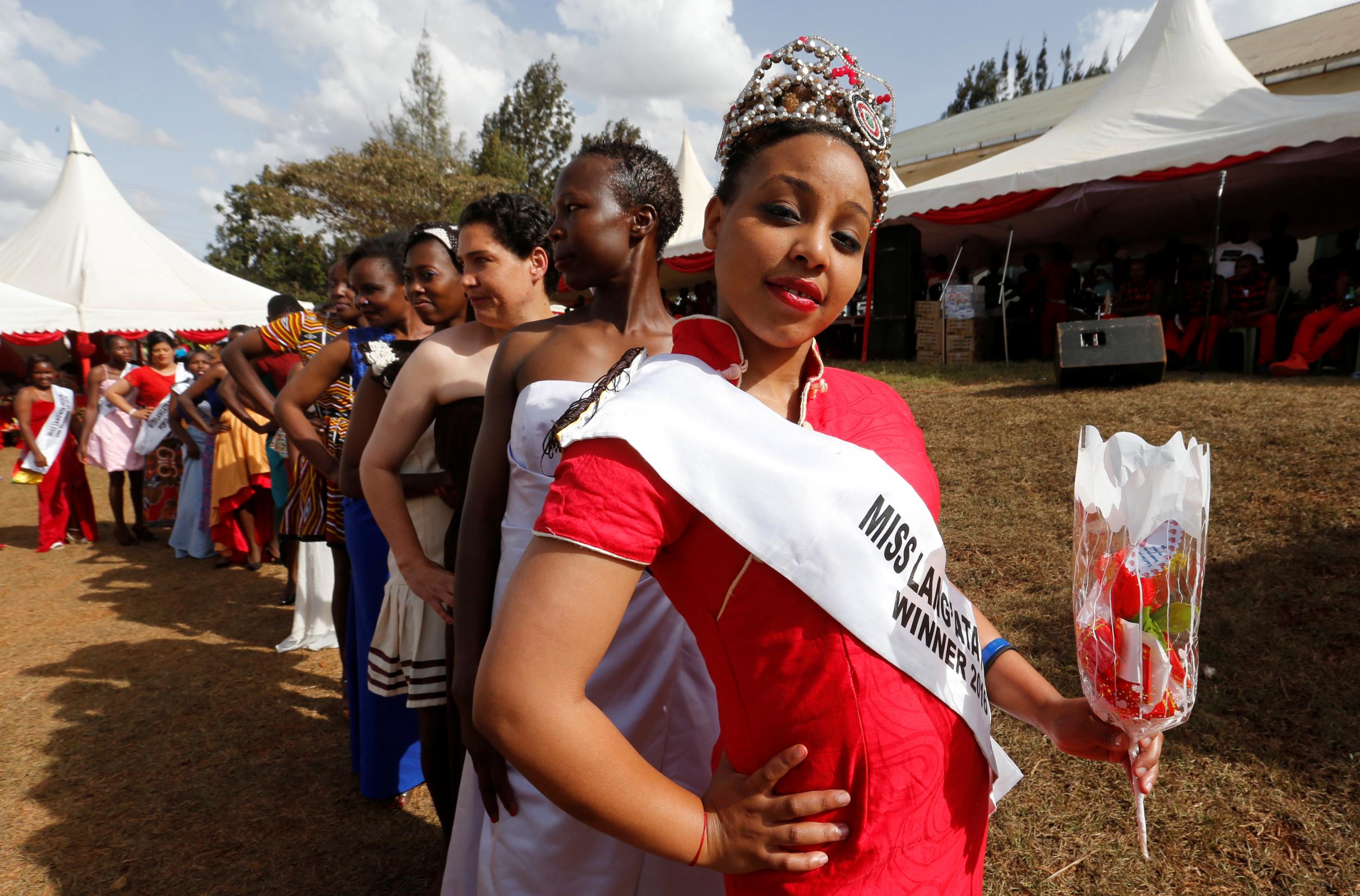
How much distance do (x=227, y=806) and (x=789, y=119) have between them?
3.20 metres

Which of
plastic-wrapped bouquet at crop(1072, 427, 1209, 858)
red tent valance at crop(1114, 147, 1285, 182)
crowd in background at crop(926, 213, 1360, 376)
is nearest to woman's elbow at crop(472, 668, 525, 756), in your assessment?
plastic-wrapped bouquet at crop(1072, 427, 1209, 858)

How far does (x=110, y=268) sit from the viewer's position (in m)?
15.0

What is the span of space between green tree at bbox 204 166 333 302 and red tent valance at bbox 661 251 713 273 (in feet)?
63.5

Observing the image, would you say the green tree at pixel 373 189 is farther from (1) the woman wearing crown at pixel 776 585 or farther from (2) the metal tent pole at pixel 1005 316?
(1) the woman wearing crown at pixel 776 585

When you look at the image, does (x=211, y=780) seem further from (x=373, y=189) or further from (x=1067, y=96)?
(x=1067, y=96)

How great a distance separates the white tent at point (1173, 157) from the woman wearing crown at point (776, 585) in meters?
8.05

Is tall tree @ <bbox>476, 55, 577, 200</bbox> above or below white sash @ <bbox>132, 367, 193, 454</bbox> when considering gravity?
above

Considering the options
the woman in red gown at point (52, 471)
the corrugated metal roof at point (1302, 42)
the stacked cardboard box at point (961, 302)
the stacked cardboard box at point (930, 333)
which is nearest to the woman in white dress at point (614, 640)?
the woman in red gown at point (52, 471)

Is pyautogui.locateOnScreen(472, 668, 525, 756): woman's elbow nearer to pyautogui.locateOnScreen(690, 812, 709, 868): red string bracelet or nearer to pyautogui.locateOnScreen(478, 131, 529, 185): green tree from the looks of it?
pyautogui.locateOnScreen(690, 812, 709, 868): red string bracelet

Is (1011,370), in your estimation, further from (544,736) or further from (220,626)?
(544,736)

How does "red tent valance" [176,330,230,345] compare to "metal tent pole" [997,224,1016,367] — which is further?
"red tent valance" [176,330,230,345]

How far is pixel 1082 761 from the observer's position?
2.44m

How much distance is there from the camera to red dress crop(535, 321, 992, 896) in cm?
72

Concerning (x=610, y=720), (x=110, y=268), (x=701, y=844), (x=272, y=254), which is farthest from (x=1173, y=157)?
(x=272, y=254)
